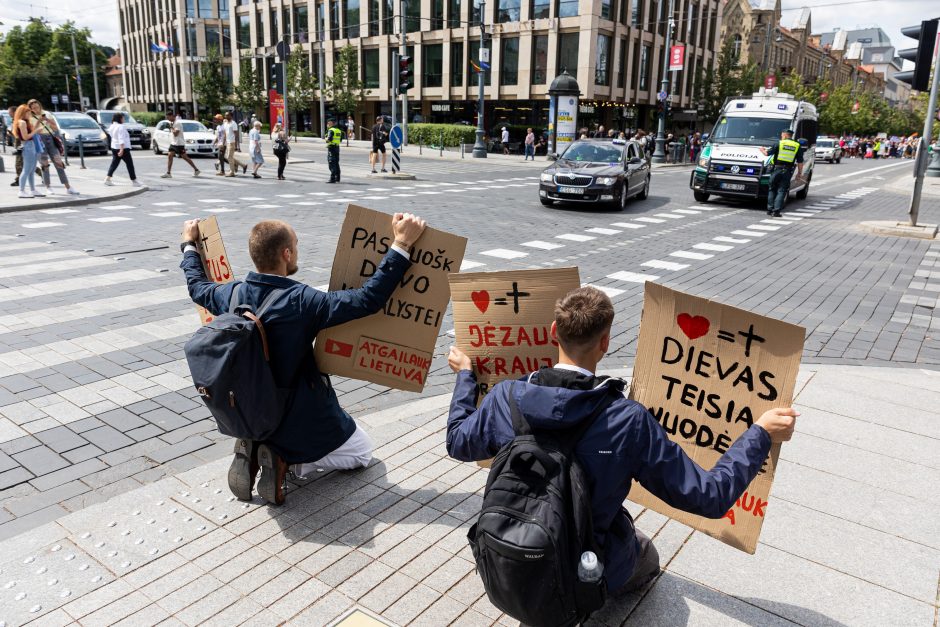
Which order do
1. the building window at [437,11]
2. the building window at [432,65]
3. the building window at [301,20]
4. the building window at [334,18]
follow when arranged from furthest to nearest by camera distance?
the building window at [301,20], the building window at [334,18], the building window at [432,65], the building window at [437,11]

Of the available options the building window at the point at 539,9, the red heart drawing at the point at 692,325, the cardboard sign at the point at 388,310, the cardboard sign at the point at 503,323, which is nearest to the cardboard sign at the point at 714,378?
the red heart drawing at the point at 692,325

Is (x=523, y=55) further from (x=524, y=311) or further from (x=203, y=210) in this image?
(x=524, y=311)

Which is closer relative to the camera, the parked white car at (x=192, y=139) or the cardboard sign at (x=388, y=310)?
the cardboard sign at (x=388, y=310)

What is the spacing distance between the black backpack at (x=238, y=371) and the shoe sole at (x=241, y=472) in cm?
26

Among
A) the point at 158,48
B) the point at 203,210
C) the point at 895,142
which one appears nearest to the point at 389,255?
the point at 203,210

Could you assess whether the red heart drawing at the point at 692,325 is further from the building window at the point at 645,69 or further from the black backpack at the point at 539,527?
the building window at the point at 645,69

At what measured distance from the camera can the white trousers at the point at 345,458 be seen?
3.94m

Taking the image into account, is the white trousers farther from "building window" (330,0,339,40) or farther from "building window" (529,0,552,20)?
"building window" (330,0,339,40)

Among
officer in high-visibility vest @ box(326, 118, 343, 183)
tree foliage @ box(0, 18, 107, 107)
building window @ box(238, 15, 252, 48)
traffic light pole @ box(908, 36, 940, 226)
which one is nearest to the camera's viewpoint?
traffic light pole @ box(908, 36, 940, 226)

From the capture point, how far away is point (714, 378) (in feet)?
8.79

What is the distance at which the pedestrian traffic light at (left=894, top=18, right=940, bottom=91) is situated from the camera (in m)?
12.3

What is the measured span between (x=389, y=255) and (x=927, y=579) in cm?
292

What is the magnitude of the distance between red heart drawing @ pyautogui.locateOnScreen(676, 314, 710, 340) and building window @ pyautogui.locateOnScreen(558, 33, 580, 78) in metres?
45.6

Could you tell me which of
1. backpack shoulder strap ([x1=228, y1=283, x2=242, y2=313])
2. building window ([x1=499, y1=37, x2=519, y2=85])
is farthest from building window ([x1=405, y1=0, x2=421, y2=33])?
backpack shoulder strap ([x1=228, y1=283, x2=242, y2=313])
